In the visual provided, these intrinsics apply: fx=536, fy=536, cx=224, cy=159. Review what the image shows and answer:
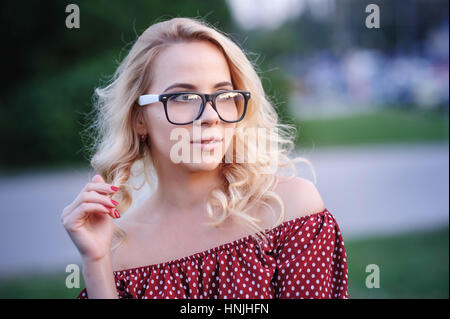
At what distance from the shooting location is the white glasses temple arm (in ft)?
6.88

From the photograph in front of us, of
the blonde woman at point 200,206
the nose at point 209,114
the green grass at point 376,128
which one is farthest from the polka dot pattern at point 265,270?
the green grass at point 376,128

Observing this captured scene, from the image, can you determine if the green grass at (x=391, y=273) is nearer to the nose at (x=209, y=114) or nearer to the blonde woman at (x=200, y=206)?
the blonde woman at (x=200, y=206)

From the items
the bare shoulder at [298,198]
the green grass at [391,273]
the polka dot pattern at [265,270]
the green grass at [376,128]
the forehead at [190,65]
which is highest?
the forehead at [190,65]

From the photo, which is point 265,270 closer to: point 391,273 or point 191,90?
point 191,90

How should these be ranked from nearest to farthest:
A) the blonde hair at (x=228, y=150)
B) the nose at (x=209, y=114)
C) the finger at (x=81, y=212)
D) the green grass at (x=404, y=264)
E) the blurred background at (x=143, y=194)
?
1. the finger at (x=81, y=212)
2. the nose at (x=209, y=114)
3. the blonde hair at (x=228, y=150)
4. the green grass at (x=404, y=264)
5. the blurred background at (x=143, y=194)

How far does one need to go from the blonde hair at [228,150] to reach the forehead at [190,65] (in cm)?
3

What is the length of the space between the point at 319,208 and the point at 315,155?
323 inches

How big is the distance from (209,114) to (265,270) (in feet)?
2.02

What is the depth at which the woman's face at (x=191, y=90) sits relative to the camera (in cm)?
204

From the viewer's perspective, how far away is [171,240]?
215 cm

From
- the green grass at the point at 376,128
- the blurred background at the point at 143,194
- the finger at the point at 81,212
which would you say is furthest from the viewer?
the green grass at the point at 376,128

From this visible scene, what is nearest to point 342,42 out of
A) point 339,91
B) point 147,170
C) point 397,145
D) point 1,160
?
point 339,91

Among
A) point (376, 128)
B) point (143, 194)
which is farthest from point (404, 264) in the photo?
point (376, 128)
